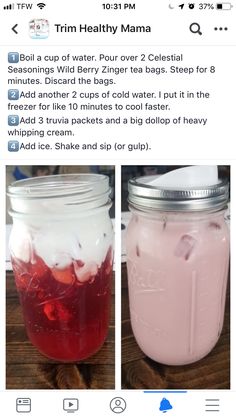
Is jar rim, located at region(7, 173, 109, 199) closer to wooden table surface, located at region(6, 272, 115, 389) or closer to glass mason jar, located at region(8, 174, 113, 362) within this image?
glass mason jar, located at region(8, 174, 113, 362)

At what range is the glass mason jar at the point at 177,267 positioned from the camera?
45 cm

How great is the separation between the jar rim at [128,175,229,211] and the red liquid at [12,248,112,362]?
3.1 inches

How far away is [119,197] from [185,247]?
92mm

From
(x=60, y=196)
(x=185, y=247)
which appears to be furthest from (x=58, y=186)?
(x=185, y=247)

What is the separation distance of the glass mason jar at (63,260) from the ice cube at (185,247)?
0.26 ft

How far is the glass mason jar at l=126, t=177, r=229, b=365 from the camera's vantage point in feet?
1.46

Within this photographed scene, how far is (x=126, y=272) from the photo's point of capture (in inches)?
20.3
